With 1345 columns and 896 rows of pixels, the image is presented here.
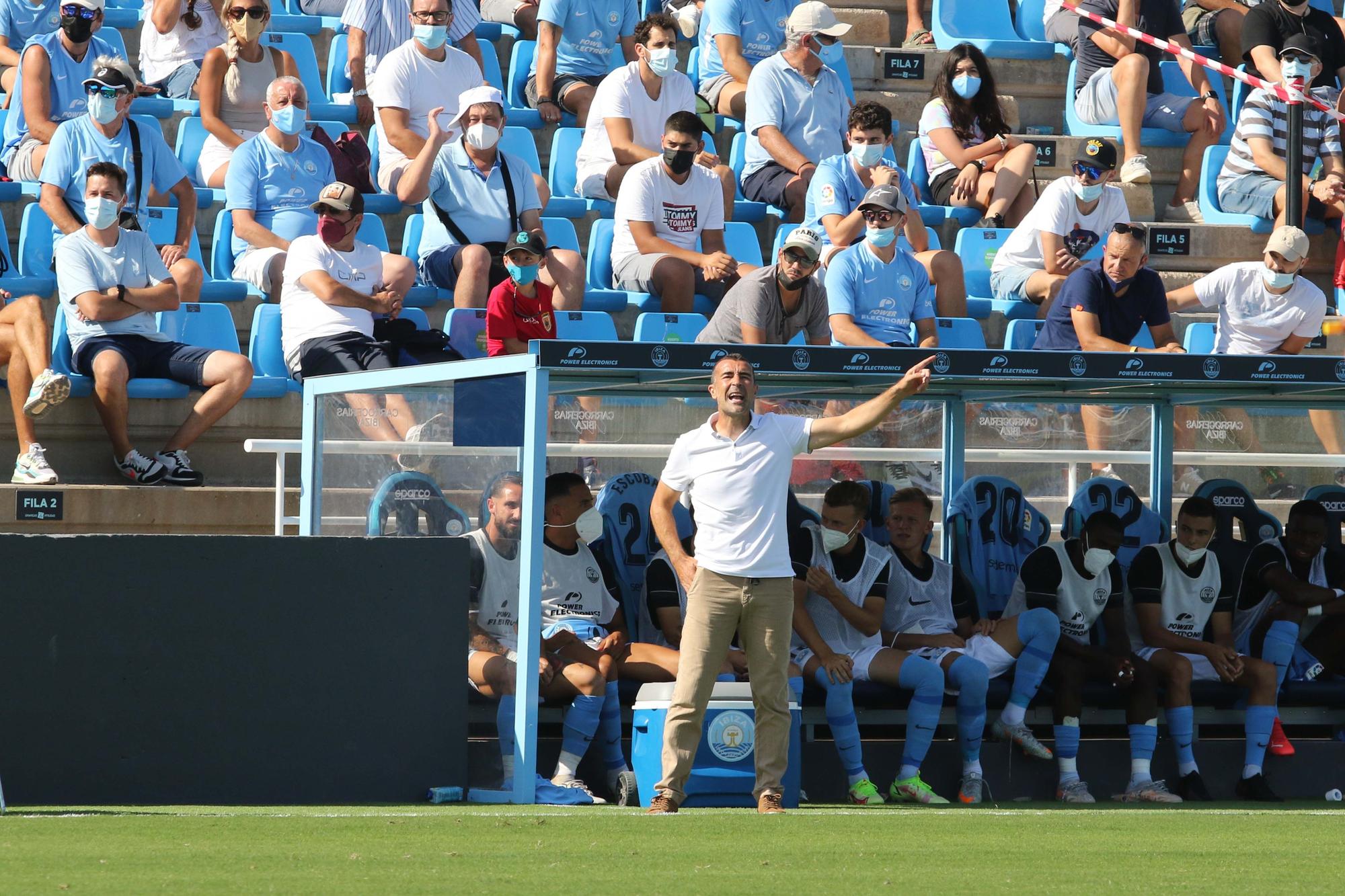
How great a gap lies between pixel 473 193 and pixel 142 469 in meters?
2.87

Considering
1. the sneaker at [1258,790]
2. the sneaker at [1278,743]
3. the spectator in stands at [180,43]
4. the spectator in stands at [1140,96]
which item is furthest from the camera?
the spectator in stands at [1140,96]

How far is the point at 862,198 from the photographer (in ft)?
41.3

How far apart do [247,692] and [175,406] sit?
10.0ft

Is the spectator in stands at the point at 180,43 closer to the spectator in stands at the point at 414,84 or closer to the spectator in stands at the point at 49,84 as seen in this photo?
the spectator in stands at the point at 49,84

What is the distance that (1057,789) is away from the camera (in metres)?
9.92

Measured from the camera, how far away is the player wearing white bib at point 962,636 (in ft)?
31.6

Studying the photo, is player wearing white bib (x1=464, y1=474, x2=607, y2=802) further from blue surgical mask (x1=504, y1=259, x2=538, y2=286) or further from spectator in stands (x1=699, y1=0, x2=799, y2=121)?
spectator in stands (x1=699, y1=0, x2=799, y2=121)

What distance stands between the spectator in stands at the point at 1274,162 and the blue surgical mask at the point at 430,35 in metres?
5.99

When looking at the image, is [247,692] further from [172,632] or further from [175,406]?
[175,406]

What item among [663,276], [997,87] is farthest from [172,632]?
[997,87]

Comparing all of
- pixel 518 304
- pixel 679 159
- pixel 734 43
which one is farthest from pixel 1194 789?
pixel 734 43

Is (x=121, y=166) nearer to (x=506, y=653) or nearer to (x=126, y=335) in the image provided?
(x=126, y=335)

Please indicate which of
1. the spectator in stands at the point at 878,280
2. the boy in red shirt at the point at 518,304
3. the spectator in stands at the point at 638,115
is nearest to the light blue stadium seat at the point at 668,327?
the spectator in stands at the point at 878,280

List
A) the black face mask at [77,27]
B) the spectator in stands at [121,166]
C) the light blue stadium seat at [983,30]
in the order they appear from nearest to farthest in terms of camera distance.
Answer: the spectator in stands at [121,166], the black face mask at [77,27], the light blue stadium seat at [983,30]
